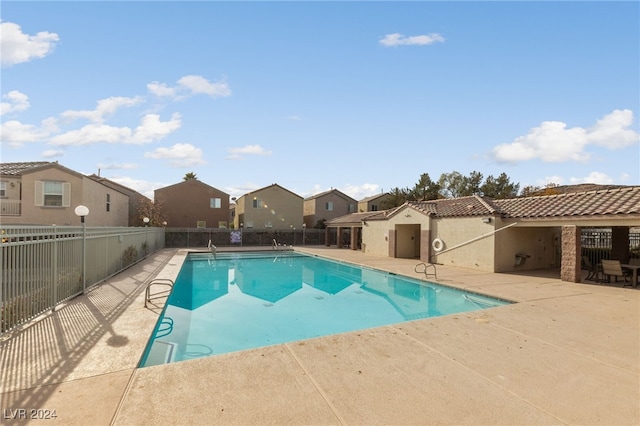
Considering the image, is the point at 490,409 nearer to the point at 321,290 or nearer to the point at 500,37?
the point at 321,290

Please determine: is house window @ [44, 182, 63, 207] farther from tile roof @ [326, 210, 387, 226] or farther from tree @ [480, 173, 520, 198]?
tree @ [480, 173, 520, 198]

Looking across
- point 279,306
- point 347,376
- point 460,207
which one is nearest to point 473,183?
point 460,207

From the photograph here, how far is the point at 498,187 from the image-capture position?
5062 centimetres

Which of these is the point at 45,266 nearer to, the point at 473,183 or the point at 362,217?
the point at 362,217

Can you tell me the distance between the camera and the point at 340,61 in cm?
1611

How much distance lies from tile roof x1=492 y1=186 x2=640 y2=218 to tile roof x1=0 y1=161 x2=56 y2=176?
1234 inches

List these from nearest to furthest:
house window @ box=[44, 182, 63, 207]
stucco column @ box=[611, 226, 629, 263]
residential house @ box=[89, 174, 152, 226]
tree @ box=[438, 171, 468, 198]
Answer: stucco column @ box=[611, 226, 629, 263], house window @ box=[44, 182, 63, 207], residential house @ box=[89, 174, 152, 226], tree @ box=[438, 171, 468, 198]

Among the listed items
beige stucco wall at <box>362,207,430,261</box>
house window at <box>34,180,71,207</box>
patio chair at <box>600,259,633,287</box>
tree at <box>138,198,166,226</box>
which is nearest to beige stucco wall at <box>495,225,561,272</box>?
patio chair at <box>600,259,633,287</box>

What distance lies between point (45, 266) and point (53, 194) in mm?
21022

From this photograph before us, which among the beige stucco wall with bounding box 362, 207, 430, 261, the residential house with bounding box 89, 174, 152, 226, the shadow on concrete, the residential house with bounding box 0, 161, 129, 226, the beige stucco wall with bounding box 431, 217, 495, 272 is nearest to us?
the shadow on concrete

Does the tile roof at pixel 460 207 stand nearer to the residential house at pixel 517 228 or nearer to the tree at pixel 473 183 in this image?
the residential house at pixel 517 228

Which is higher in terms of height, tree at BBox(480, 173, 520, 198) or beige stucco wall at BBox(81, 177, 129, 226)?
tree at BBox(480, 173, 520, 198)

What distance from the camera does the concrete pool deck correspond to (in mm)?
4005

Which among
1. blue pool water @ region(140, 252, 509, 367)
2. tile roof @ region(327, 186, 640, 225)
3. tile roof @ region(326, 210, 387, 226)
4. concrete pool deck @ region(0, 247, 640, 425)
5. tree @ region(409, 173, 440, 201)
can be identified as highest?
tree @ region(409, 173, 440, 201)
